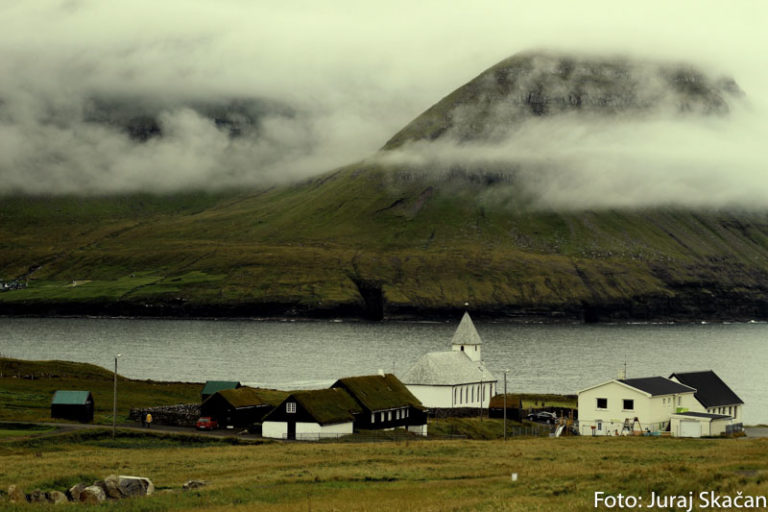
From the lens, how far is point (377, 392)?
90.6 meters

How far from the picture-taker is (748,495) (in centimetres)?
3036

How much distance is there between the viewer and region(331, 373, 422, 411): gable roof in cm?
8812

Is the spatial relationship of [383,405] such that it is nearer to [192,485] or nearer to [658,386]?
[658,386]

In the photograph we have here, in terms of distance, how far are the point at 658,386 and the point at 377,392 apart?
85.6 feet

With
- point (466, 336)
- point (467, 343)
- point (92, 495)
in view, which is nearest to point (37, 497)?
point (92, 495)

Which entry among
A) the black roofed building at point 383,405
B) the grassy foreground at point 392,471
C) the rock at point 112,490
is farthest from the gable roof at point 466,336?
the rock at point 112,490

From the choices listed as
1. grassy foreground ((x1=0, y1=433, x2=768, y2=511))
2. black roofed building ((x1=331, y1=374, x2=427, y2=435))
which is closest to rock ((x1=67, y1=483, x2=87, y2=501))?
grassy foreground ((x1=0, y1=433, x2=768, y2=511))

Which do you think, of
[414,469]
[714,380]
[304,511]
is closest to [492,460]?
[414,469]

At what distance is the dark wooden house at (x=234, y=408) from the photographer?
8688 cm

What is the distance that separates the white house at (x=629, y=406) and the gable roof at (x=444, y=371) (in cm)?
1676

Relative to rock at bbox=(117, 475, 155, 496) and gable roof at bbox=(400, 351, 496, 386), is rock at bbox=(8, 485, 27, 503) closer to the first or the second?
rock at bbox=(117, 475, 155, 496)

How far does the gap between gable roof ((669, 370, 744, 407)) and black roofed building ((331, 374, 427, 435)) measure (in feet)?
88.6

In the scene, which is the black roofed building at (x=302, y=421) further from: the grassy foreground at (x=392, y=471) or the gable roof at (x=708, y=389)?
the gable roof at (x=708, y=389)

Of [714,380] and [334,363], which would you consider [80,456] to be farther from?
[334,363]
